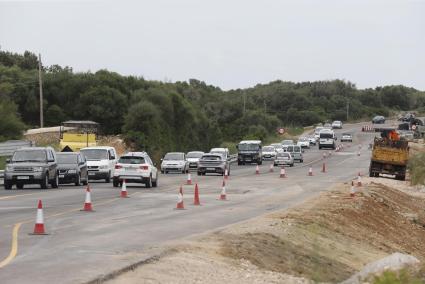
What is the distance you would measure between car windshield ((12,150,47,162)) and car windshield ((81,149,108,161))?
727 cm

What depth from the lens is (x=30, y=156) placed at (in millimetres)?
34219

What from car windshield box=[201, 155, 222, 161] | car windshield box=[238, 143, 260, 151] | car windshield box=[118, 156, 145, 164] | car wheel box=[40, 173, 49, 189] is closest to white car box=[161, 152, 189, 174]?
car windshield box=[201, 155, 222, 161]

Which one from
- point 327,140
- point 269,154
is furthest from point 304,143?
point 269,154

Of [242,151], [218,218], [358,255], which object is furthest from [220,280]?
[242,151]

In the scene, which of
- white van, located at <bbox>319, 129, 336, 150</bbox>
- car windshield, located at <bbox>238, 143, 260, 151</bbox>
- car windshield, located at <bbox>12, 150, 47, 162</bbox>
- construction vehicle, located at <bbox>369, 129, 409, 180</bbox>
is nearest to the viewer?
car windshield, located at <bbox>12, 150, 47, 162</bbox>

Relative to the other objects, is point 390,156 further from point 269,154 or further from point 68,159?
point 269,154

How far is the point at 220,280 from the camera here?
11836mm

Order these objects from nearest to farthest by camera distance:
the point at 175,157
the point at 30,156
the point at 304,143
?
the point at 30,156, the point at 175,157, the point at 304,143

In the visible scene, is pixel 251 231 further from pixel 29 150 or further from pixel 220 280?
pixel 29 150

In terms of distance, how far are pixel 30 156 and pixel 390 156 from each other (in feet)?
86.5

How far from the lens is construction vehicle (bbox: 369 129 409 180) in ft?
170

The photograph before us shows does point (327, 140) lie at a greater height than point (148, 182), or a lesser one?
Result: greater

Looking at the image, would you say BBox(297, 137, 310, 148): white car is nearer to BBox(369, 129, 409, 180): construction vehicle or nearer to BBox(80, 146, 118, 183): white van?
BBox(369, 129, 409, 180): construction vehicle

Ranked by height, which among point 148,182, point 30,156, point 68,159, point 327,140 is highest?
point 30,156
